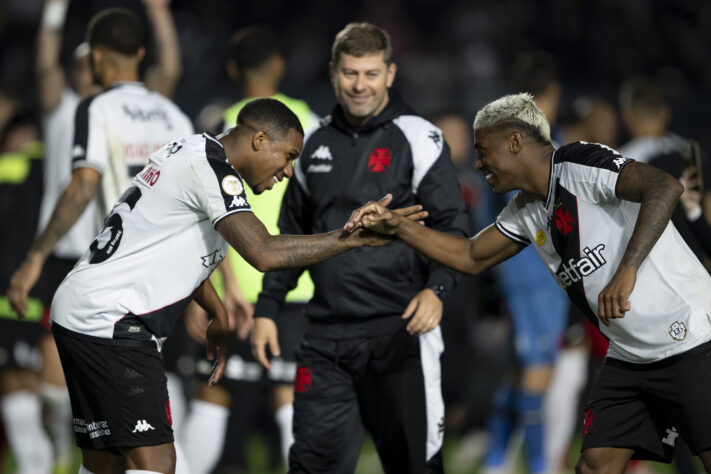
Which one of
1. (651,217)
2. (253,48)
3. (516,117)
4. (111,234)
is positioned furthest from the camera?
(253,48)

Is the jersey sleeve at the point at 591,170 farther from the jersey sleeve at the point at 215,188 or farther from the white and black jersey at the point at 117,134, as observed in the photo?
the white and black jersey at the point at 117,134

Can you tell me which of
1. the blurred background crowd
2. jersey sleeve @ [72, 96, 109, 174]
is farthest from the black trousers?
the blurred background crowd

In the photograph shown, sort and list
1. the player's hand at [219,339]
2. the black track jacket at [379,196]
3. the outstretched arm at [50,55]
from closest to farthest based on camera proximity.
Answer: the player's hand at [219,339], the black track jacket at [379,196], the outstretched arm at [50,55]

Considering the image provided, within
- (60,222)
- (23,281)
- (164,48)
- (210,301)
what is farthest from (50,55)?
(210,301)

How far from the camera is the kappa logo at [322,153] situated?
5465 mm

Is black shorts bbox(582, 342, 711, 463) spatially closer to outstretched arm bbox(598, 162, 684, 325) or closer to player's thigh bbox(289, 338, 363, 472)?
outstretched arm bbox(598, 162, 684, 325)

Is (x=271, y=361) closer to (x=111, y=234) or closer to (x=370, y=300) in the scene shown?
(x=370, y=300)

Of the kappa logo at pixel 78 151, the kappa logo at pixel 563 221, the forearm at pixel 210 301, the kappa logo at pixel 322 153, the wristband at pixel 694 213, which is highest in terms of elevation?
the kappa logo at pixel 78 151

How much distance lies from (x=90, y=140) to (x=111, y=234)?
5.38ft

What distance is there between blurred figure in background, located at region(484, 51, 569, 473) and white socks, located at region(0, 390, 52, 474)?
3.41 m

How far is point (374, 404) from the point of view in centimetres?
528

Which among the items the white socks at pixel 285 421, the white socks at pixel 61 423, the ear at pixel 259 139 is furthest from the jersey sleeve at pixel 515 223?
the white socks at pixel 61 423

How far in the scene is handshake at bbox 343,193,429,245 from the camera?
4.48 meters

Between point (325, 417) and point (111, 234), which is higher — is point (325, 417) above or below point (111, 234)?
below
